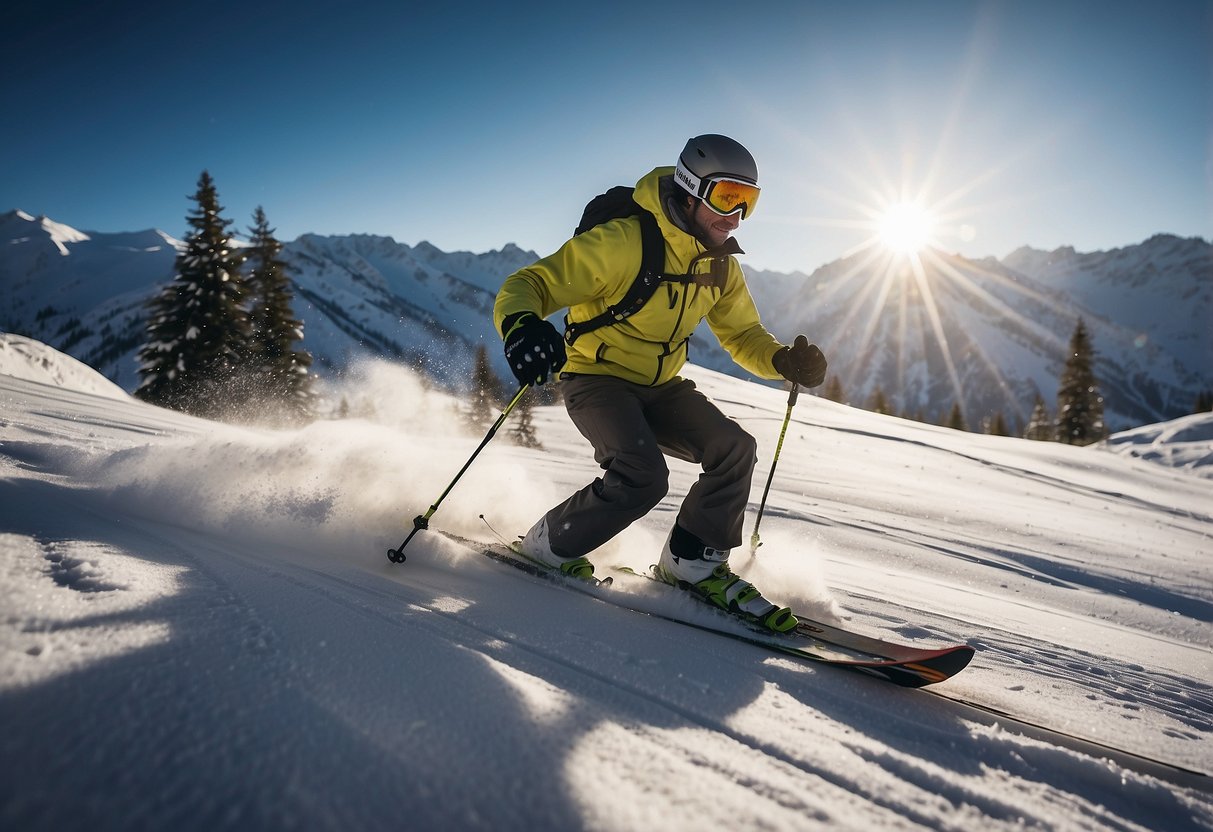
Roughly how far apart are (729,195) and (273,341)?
2333 cm

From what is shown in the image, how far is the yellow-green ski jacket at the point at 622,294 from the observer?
308cm

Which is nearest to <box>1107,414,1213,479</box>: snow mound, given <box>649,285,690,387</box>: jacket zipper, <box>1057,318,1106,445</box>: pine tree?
<box>1057,318,1106,445</box>: pine tree

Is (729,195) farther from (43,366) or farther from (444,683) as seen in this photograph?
(43,366)

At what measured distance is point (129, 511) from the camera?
2.80 metres

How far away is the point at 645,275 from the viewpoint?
3.17m

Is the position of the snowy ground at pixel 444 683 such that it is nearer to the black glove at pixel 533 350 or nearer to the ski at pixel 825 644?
the ski at pixel 825 644

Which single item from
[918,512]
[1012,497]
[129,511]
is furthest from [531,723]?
[1012,497]

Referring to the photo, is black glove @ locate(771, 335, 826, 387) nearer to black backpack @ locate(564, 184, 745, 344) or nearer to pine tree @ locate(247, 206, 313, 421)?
black backpack @ locate(564, 184, 745, 344)

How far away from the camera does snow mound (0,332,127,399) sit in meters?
9.59

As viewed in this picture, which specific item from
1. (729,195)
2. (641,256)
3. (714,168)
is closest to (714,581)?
(641,256)

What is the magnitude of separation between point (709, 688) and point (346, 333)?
177976mm

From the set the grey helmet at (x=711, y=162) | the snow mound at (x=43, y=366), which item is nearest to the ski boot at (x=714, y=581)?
the grey helmet at (x=711, y=162)

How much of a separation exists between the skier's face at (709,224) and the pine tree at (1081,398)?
138ft

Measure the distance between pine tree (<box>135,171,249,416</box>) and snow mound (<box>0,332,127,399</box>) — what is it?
25.3ft
